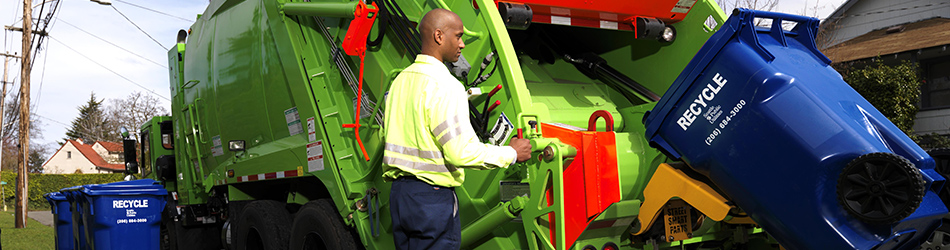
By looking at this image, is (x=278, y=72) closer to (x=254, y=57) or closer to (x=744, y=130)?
(x=254, y=57)

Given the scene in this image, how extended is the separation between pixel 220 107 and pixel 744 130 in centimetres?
414

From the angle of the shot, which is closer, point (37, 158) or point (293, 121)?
point (293, 121)

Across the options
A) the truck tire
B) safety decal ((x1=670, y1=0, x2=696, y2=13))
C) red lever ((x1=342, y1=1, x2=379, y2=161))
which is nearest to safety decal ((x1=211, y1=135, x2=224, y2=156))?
the truck tire

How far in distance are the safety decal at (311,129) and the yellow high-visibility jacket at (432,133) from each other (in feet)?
5.02

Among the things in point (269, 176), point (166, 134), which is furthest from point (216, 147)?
point (166, 134)

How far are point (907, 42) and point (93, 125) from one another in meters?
57.0

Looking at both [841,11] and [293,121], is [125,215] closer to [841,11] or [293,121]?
[293,121]

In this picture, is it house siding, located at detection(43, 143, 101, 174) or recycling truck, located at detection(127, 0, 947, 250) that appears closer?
recycling truck, located at detection(127, 0, 947, 250)

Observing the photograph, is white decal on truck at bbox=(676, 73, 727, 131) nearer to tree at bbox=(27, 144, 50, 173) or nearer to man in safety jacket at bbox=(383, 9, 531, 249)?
man in safety jacket at bbox=(383, 9, 531, 249)

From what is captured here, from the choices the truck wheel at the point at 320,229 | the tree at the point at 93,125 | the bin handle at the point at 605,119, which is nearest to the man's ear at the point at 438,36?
the bin handle at the point at 605,119

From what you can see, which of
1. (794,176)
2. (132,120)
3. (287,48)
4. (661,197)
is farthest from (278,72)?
(132,120)

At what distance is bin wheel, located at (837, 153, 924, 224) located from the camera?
2197 millimetres

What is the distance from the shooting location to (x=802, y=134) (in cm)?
246

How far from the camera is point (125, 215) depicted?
764 centimetres
